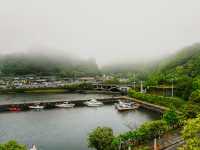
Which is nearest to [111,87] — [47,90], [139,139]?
[47,90]

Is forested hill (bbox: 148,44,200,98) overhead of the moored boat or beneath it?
overhead

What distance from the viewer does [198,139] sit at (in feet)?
57.2

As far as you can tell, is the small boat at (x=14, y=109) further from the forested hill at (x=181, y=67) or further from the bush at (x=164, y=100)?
the forested hill at (x=181, y=67)

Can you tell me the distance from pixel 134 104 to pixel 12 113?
25879 mm

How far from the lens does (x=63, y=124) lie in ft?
160

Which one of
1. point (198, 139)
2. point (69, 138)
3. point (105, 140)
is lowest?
point (69, 138)

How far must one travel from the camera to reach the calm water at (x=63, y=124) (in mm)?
37478

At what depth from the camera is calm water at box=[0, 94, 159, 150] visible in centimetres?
3748

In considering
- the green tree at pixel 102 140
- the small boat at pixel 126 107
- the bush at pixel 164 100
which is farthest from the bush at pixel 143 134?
the small boat at pixel 126 107

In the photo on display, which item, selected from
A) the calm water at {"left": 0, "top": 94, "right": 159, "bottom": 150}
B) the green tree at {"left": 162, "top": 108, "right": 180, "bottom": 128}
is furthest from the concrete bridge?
the green tree at {"left": 162, "top": 108, "right": 180, "bottom": 128}

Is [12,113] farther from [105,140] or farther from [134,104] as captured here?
[105,140]

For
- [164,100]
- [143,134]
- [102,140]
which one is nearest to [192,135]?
[102,140]

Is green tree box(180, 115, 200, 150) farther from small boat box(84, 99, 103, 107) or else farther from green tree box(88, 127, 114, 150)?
small boat box(84, 99, 103, 107)

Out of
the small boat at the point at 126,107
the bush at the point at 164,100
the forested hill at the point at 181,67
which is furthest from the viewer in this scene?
the forested hill at the point at 181,67
